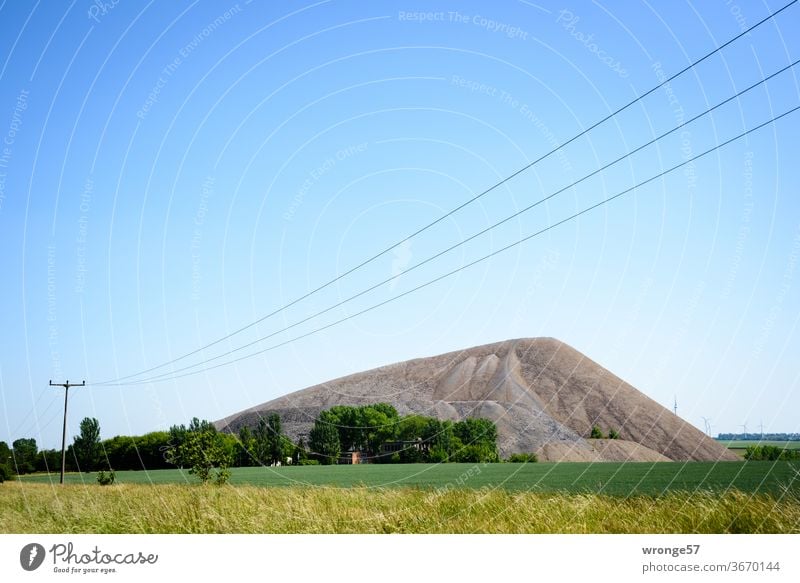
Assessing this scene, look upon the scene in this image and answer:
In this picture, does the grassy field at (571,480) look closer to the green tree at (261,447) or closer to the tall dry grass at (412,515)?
the tall dry grass at (412,515)

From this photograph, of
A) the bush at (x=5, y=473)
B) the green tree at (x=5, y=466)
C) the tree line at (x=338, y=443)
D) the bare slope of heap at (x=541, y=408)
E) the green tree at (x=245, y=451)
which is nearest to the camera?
the bush at (x=5, y=473)

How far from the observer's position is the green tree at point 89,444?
46.9 meters

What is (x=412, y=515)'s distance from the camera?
1120 centimetres

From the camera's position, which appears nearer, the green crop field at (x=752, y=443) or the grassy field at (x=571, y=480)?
the grassy field at (x=571, y=480)

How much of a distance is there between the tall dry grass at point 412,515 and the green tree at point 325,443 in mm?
88523

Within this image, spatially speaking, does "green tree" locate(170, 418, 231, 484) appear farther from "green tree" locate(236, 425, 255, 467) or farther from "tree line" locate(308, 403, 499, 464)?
"tree line" locate(308, 403, 499, 464)

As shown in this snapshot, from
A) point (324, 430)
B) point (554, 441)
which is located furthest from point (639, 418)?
point (324, 430)

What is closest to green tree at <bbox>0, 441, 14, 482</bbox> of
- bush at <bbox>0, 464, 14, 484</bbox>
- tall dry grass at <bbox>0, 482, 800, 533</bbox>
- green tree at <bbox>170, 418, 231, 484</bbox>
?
bush at <bbox>0, 464, 14, 484</bbox>

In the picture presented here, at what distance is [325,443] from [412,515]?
A: 308 feet

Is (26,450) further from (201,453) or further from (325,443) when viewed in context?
(325,443)

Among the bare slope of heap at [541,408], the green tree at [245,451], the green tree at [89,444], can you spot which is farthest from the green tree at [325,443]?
the green tree at [89,444]

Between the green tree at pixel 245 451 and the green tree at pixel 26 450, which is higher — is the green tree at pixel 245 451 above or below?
below

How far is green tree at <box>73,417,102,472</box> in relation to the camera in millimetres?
46906

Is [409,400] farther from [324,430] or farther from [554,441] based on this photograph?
A: [324,430]
